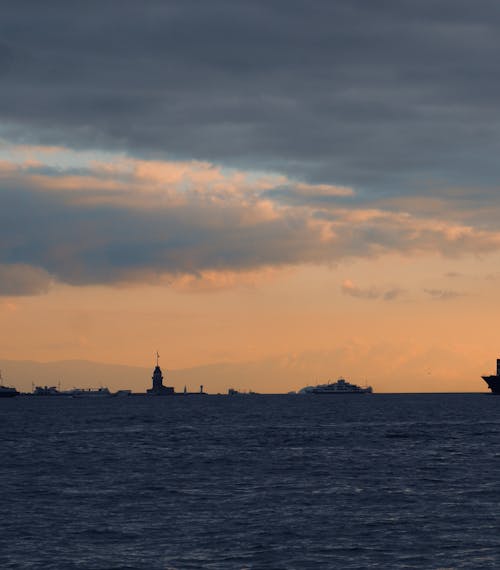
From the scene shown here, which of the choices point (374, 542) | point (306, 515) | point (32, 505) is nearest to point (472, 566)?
point (374, 542)

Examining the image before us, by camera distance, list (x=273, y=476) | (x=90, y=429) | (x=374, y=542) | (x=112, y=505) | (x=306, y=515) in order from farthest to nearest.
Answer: (x=90, y=429)
(x=273, y=476)
(x=112, y=505)
(x=306, y=515)
(x=374, y=542)

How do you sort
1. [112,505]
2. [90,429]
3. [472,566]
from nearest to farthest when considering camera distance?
[472,566], [112,505], [90,429]

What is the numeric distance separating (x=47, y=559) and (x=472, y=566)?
881 inches

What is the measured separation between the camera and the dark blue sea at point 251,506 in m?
53.6

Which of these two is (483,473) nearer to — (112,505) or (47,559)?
(112,505)

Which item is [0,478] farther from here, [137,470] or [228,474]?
[228,474]

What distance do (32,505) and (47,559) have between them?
2164 centimetres

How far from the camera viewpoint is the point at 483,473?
94688 millimetres

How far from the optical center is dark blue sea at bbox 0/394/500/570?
176ft

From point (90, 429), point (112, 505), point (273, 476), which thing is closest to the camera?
→ point (112, 505)

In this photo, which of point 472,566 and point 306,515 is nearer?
point 472,566

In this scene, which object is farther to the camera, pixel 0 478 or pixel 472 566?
pixel 0 478

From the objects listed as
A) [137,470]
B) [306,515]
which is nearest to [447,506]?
[306,515]

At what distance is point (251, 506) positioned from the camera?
72062mm
